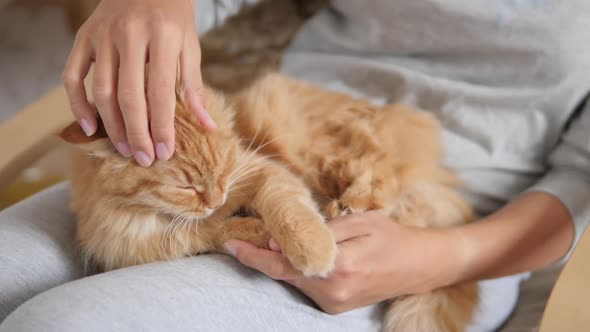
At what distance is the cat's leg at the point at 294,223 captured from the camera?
0.84 metres

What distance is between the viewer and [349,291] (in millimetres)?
884

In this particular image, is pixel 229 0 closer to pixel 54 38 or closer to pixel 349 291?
pixel 349 291

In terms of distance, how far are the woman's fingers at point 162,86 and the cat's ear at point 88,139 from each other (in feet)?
0.33

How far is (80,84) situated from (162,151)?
0.60ft

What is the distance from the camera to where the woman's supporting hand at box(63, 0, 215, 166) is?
803 mm

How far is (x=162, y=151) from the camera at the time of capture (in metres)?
0.84

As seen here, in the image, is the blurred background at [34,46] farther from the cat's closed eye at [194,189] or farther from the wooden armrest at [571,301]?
the wooden armrest at [571,301]

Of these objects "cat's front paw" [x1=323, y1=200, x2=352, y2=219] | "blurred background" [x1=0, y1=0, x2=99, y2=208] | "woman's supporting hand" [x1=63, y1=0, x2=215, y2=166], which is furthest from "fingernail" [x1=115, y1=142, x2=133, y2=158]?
"blurred background" [x1=0, y1=0, x2=99, y2=208]

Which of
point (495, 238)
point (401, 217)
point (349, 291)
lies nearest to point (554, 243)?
point (495, 238)

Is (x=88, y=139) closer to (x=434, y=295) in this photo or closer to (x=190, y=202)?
(x=190, y=202)

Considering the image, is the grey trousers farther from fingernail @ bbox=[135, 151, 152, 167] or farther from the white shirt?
the white shirt

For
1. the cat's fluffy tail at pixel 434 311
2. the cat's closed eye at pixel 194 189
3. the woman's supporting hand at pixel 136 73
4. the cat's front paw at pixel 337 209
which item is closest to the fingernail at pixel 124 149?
the woman's supporting hand at pixel 136 73

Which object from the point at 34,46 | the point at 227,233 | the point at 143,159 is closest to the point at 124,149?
the point at 143,159

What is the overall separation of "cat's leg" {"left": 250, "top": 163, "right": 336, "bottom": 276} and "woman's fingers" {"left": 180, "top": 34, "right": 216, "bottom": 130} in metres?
0.18
